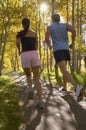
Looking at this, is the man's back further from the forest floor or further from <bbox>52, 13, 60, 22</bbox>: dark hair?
the forest floor

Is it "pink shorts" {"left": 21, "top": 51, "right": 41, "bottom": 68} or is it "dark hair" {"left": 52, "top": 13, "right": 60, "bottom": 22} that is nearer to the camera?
"pink shorts" {"left": 21, "top": 51, "right": 41, "bottom": 68}

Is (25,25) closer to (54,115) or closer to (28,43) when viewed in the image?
(28,43)

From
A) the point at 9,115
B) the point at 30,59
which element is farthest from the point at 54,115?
the point at 30,59

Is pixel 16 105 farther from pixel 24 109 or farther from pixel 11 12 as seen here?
pixel 11 12

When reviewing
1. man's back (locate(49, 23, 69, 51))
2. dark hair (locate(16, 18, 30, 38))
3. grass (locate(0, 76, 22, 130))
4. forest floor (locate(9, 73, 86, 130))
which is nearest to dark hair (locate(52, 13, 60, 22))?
man's back (locate(49, 23, 69, 51))

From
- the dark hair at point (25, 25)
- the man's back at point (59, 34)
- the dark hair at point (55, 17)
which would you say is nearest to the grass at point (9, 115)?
the dark hair at point (25, 25)

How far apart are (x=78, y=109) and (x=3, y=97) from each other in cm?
289

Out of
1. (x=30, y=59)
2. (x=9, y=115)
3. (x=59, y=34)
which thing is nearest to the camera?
(x=9, y=115)

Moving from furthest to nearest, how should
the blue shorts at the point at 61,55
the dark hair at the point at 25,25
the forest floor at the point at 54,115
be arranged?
1. the dark hair at the point at 25,25
2. the blue shorts at the point at 61,55
3. the forest floor at the point at 54,115

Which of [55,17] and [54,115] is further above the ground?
[55,17]

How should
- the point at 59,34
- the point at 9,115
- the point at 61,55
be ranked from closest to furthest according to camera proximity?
1. the point at 9,115
2. the point at 61,55
3. the point at 59,34

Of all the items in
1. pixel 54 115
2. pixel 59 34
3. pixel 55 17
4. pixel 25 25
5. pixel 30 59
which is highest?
pixel 55 17

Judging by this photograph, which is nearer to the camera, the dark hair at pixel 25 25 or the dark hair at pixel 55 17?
the dark hair at pixel 25 25

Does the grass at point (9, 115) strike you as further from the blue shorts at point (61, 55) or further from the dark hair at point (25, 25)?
the dark hair at point (25, 25)
